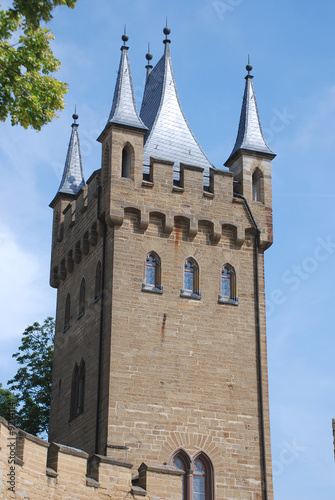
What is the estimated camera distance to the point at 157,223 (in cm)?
2631

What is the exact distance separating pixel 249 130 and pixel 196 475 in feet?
35.8

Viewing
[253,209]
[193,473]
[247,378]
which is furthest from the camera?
[253,209]

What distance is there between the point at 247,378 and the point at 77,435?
4.84 meters

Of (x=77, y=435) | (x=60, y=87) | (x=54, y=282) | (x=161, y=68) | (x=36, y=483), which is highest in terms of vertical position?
(x=161, y=68)

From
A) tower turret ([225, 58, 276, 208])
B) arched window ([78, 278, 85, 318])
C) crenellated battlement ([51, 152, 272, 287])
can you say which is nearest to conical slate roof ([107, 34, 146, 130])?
crenellated battlement ([51, 152, 272, 287])

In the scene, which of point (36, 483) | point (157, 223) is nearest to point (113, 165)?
point (157, 223)

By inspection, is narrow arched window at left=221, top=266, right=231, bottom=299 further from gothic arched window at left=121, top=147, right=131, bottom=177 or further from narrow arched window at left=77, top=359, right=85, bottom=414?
narrow arched window at left=77, top=359, right=85, bottom=414

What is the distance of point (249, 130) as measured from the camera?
96.1ft

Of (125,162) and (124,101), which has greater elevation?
(124,101)

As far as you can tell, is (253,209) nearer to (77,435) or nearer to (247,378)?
(247,378)

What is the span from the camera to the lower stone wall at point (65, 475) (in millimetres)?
16406

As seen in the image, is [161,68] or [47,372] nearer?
[161,68]

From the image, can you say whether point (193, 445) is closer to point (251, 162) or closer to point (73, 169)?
point (251, 162)

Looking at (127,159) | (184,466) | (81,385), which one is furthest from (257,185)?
(184,466)
